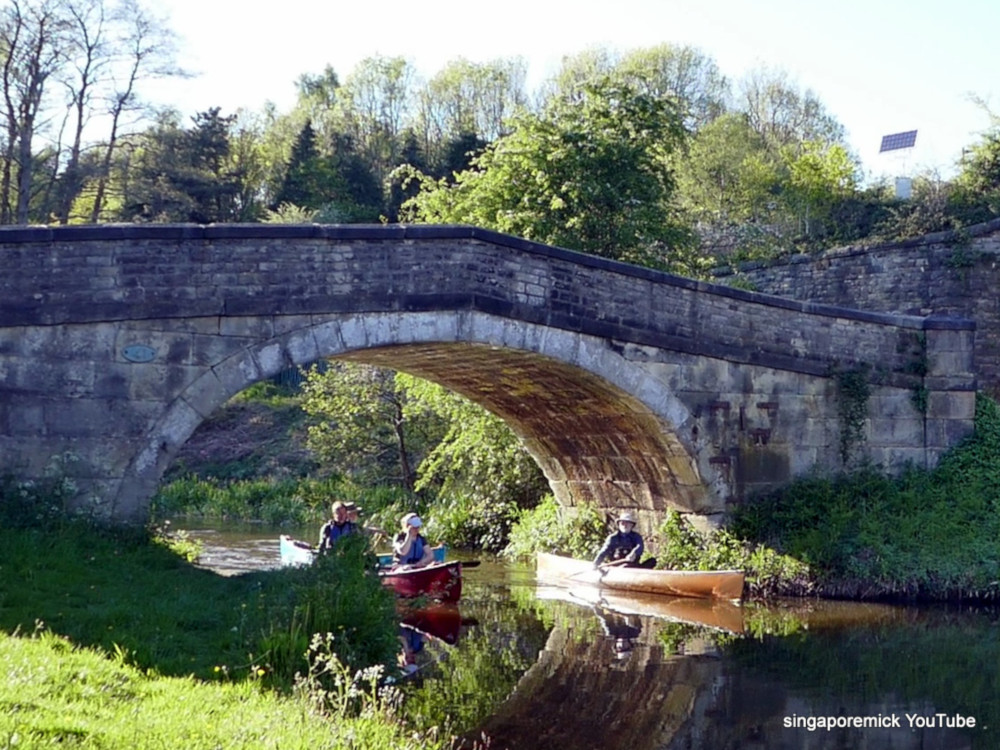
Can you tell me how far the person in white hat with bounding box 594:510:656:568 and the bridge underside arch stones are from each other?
0.70 metres

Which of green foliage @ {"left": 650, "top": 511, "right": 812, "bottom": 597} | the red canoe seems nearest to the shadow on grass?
the red canoe

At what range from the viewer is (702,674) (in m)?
9.52

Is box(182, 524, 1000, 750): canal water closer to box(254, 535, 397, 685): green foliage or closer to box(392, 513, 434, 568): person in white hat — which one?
box(254, 535, 397, 685): green foliage

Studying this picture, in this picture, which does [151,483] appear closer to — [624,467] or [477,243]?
[477,243]

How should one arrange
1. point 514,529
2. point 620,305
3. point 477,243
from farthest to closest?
point 514,529, point 620,305, point 477,243

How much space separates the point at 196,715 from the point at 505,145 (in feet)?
45.5

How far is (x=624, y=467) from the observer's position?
15.8m

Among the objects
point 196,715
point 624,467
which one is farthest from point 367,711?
point 624,467

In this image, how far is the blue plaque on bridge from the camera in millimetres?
11414

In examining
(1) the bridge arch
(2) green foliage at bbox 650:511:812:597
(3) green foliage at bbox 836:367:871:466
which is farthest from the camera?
(3) green foliage at bbox 836:367:871:466

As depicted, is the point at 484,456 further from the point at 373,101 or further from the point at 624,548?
the point at 373,101

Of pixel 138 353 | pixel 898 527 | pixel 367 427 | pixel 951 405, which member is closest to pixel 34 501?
pixel 138 353

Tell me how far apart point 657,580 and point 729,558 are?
118 centimetres

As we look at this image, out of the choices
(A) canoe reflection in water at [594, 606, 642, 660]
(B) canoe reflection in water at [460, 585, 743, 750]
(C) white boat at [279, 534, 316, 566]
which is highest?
(C) white boat at [279, 534, 316, 566]
